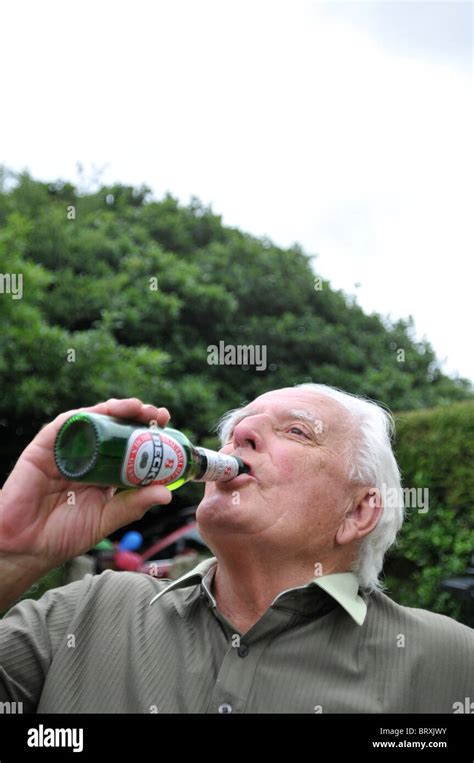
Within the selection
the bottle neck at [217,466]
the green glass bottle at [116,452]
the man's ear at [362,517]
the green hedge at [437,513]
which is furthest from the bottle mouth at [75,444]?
the green hedge at [437,513]

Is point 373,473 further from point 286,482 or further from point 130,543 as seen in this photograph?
point 130,543

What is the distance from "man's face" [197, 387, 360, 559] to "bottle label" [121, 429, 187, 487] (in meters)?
0.29

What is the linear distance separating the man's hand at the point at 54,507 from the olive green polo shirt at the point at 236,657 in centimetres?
38

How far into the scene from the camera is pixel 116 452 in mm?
2031

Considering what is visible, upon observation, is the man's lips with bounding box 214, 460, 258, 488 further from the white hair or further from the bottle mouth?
the bottle mouth

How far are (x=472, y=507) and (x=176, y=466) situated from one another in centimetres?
403

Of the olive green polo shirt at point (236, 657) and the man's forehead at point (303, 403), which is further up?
the man's forehead at point (303, 403)

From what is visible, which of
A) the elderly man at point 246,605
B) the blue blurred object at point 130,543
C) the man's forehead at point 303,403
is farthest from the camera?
the blue blurred object at point 130,543

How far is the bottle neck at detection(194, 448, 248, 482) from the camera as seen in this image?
2.38m

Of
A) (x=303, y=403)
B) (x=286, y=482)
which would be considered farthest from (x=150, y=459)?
(x=303, y=403)

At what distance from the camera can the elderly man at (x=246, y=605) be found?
2.17 metres

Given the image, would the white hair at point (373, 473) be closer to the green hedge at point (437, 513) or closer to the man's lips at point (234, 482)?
the man's lips at point (234, 482)

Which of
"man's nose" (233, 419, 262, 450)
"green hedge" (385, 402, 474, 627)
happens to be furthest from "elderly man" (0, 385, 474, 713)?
"green hedge" (385, 402, 474, 627)

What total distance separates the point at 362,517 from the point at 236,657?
2.14ft
